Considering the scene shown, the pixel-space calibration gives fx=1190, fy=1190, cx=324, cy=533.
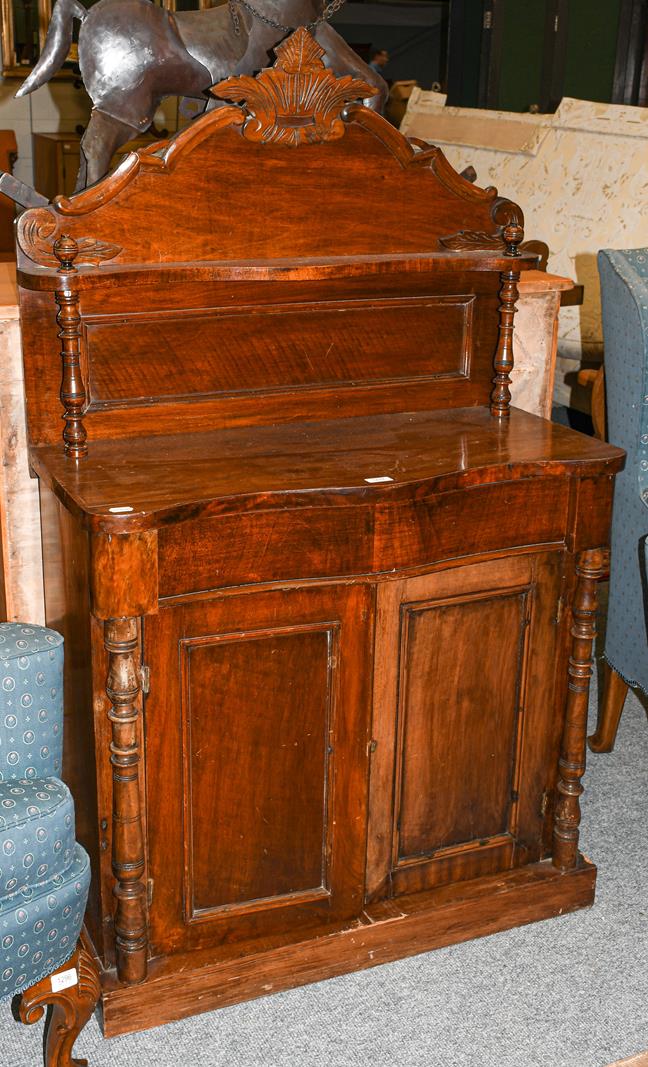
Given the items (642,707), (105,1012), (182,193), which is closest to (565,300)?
(642,707)

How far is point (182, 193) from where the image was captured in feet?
6.66

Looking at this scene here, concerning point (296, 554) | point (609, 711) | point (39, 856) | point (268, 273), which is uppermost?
point (268, 273)

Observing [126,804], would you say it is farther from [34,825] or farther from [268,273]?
[268,273]

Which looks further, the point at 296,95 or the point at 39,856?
the point at 296,95

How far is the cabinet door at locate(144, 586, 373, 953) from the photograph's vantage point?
77.4 inches

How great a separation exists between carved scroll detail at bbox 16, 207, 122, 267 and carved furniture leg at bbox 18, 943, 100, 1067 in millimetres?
1122

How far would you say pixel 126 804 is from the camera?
1.95 meters

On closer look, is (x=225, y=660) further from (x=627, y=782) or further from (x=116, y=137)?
(x=627, y=782)

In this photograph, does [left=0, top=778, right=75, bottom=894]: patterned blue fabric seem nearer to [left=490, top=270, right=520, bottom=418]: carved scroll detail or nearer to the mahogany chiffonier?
the mahogany chiffonier

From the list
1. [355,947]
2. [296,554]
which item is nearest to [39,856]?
[296,554]

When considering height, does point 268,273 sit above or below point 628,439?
above

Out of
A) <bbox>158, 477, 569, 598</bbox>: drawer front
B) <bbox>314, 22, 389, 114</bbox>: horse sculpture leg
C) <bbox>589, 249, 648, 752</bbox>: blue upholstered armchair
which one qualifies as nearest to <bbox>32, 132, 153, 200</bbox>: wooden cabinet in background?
<bbox>589, 249, 648, 752</bbox>: blue upholstered armchair

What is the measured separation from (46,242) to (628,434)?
136cm

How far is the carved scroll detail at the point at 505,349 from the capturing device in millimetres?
2256
